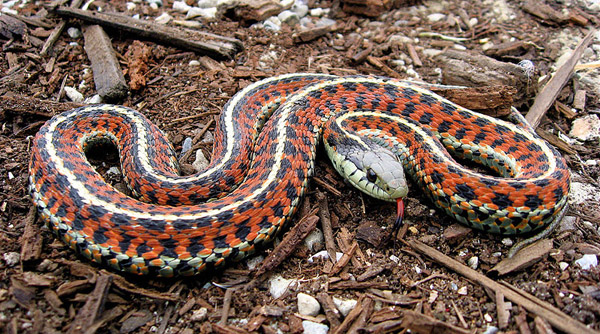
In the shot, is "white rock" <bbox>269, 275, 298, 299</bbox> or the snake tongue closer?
"white rock" <bbox>269, 275, 298, 299</bbox>

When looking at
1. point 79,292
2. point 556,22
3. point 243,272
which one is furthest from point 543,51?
point 79,292

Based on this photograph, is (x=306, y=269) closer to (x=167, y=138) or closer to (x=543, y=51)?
(x=167, y=138)

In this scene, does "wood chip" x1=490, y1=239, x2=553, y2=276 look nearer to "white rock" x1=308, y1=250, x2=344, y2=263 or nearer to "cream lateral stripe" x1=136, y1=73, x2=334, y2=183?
"white rock" x1=308, y1=250, x2=344, y2=263

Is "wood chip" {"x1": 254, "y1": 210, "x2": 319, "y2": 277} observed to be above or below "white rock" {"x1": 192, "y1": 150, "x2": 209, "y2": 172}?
below

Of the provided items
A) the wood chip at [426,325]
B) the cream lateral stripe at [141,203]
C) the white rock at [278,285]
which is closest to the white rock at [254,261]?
the white rock at [278,285]

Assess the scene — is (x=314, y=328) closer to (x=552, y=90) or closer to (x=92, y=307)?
(x=92, y=307)

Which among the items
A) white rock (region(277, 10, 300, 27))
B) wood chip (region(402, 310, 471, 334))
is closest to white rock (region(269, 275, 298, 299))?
wood chip (region(402, 310, 471, 334))
